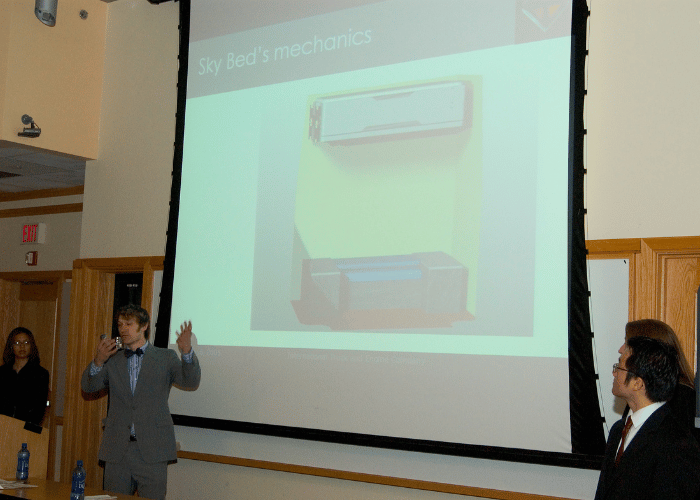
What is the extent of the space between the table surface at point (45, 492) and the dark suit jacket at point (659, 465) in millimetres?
2300

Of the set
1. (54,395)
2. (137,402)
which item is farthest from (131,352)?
(54,395)

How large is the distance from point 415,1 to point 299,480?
118 inches

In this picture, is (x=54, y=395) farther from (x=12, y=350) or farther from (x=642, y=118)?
(x=642, y=118)

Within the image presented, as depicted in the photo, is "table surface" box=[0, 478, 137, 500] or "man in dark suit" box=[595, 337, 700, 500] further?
"table surface" box=[0, 478, 137, 500]

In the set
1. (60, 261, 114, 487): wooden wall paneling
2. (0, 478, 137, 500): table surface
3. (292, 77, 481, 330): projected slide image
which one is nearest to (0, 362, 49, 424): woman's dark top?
(60, 261, 114, 487): wooden wall paneling

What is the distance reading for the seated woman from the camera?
17.7 ft

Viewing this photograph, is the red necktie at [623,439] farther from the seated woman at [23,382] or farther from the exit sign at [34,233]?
the exit sign at [34,233]

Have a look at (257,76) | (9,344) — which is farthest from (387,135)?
(9,344)

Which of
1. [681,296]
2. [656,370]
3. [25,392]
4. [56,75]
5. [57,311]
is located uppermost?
[56,75]

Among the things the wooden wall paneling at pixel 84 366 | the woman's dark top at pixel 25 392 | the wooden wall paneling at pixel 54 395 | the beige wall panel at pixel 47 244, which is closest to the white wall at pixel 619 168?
the wooden wall paneling at pixel 84 366

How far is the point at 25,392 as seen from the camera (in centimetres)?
543

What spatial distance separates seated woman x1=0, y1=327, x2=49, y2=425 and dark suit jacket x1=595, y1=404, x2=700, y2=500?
4.27 metres

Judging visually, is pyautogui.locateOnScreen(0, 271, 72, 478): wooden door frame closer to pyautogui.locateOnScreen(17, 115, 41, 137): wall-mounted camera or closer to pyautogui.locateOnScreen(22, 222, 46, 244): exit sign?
pyautogui.locateOnScreen(22, 222, 46, 244): exit sign

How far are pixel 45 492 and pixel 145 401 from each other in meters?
0.85
